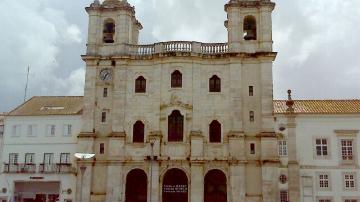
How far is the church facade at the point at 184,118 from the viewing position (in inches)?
1439

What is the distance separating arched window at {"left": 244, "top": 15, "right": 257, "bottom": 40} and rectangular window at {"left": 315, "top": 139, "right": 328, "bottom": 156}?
10261mm

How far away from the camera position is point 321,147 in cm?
4038

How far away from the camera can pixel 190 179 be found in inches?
1436

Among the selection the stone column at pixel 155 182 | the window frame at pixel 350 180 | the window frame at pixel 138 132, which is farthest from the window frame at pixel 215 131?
the window frame at pixel 350 180

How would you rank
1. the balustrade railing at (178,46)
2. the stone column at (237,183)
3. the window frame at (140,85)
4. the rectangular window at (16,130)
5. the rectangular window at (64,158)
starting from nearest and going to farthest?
the stone column at (237,183) → the window frame at (140,85) → the balustrade railing at (178,46) → the rectangular window at (64,158) → the rectangular window at (16,130)

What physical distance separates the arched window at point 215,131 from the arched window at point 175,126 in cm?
225

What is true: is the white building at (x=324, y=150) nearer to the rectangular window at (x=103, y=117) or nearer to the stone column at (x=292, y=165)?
the stone column at (x=292, y=165)

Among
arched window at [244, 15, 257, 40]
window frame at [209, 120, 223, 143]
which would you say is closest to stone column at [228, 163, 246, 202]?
window frame at [209, 120, 223, 143]

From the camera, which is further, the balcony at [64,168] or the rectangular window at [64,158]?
the rectangular window at [64,158]

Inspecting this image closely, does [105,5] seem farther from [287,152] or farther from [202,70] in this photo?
[287,152]

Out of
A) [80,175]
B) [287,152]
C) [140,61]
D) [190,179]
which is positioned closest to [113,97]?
[140,61]

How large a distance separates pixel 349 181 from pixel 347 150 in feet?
8.26

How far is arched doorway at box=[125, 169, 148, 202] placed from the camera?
37.1 meters

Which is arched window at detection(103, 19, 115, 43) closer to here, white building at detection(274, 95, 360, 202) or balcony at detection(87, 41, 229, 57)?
balcony at detection(87, 41, 229, 57)
